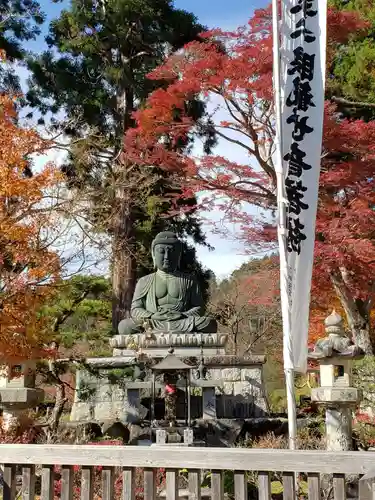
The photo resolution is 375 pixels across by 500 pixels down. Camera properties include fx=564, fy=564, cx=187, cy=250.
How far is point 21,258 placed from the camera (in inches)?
326

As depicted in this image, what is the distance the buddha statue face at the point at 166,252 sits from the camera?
488 inches

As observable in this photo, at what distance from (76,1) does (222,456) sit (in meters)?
16.4

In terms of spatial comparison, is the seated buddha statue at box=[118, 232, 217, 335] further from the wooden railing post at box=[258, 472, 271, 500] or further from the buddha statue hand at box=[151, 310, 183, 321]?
the wooden railing post at box=[258, 472, 271, 500]

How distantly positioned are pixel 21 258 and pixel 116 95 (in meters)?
9.66

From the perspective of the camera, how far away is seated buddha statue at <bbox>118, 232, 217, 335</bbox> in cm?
1104

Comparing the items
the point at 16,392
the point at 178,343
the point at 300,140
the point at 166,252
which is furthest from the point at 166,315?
the point at 300,140

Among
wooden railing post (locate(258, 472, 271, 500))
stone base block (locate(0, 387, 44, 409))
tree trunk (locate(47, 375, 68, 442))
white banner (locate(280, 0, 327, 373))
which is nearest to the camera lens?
wooden railing post (locate(258, 472, 271, 500))

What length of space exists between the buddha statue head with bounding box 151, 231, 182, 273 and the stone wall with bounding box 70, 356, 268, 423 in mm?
3309

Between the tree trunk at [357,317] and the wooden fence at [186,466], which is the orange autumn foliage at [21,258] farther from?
the tree trunk at [357,317]

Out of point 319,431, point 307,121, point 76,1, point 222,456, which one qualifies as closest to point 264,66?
point 307,121

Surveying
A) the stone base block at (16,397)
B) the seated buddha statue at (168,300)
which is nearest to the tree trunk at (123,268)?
the seated buddha statue at (168,300)

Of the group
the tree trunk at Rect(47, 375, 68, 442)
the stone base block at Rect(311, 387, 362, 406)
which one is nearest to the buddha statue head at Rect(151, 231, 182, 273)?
the tree trunk at Rect(47, 375, 68, 442)

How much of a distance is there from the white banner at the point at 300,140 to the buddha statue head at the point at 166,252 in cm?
720

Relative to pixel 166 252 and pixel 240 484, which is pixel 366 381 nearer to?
pixel 166 252
